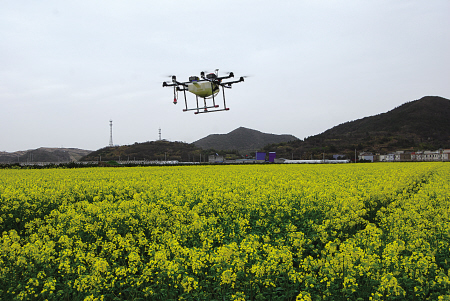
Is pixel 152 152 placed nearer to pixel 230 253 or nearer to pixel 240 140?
pixel 240 140

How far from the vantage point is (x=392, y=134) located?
449 ft

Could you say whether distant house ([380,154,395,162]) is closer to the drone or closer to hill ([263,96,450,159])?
hill ([263,96,450,159])

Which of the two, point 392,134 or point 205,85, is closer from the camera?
point 205,85

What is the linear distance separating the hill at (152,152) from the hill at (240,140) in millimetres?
28143

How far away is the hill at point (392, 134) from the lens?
4916 inches

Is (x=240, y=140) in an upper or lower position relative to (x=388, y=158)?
upper

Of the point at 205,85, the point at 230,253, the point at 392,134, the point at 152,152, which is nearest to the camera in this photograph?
the point at 230,253

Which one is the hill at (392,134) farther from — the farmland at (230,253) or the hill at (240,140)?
the farmland at (230,253)

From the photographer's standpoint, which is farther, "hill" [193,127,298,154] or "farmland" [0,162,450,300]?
"hill" [193,127,298,154]

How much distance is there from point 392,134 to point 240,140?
7026 cm

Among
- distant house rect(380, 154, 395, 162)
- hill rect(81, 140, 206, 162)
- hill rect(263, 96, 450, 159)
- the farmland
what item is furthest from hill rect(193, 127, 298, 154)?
the farmland

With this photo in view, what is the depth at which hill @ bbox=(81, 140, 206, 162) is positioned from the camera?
4336 inches

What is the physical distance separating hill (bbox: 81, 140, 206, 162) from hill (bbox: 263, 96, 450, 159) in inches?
1438

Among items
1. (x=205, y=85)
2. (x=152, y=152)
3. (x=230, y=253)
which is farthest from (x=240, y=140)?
(x=230, y=253)
